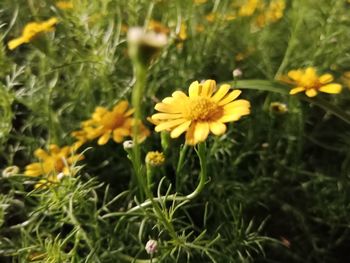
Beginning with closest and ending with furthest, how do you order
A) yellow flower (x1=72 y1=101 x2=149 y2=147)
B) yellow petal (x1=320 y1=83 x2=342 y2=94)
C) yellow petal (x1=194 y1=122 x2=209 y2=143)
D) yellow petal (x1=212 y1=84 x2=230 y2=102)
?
yellow petal (x1=194 y1=122 x2=209 y2=143), yellow petal (x1=212 y1=84 x2=230 y2=102), yellow petal (x1=320 y1=83 x2=342 y2=94), yellow flower (x1=72 y1=101 x2=149 y2=147)

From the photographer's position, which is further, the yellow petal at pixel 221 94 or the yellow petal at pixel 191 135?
the yellow petal at pixel 221 94

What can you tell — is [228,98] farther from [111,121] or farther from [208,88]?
[111,121]

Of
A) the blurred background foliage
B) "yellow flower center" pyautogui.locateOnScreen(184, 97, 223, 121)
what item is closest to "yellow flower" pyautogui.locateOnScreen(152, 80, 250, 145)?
"yellow flower center" pyautogui.locateOnScreen(184, 97, 223, 121)

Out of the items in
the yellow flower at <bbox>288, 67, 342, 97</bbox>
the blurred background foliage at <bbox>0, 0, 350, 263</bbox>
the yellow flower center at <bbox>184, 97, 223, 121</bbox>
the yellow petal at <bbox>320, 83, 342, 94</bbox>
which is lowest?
the blurred background foliage at <bbox>0, 0, 350, 263</bbox>

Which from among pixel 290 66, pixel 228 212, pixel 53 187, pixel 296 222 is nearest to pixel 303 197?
pixel 296 222

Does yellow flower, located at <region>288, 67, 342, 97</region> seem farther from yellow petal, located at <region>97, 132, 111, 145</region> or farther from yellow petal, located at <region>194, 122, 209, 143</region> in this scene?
yellow petal, located at <region>97, 132, 111, 145</region>

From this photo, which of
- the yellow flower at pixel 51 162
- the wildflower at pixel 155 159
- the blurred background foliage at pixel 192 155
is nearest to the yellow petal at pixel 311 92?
the blurred background foliage at pixel 192 155

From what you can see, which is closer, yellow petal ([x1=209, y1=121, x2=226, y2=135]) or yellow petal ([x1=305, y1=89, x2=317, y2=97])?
yellow petal ([x1=209, y1=121, x2=226, y2=135])

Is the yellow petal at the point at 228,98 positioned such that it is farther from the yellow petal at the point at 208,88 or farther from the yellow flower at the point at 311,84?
the yellow flower at the point at 311,84

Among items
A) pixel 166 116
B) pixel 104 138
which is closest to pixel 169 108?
pixel 166 116
